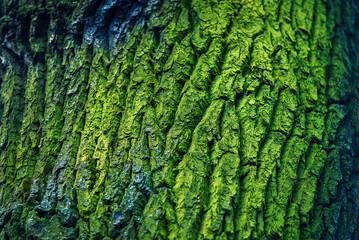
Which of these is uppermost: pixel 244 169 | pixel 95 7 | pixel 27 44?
pixel 95 7

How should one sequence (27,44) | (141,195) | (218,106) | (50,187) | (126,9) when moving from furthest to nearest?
(27,44) → (126,9) → (50,187) → (218,106) → (141,195)

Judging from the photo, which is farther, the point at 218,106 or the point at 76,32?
the point at 76,32

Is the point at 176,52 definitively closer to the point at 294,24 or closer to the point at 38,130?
the point at 294,24

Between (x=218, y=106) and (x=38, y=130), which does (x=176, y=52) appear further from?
(x=38, y=130)

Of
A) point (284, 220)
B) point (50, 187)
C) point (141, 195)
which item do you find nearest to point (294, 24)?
point (284, 220)

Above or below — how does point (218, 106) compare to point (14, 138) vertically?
above

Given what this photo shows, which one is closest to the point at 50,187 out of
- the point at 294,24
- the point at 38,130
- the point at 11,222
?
the point at 11,222

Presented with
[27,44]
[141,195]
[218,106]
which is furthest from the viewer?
[27,44]
